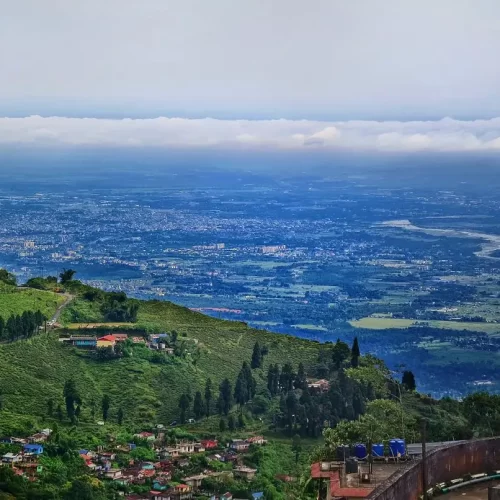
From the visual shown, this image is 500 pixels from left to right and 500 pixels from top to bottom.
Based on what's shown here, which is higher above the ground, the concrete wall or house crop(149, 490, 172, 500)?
the concrete wall

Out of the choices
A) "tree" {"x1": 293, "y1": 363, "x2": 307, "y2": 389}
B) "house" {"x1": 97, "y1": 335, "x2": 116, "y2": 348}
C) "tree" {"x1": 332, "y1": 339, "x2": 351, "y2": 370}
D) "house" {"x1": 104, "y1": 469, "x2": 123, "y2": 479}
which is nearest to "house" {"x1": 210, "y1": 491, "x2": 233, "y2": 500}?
"house" {"x1": 104, "y1": 469, "x2": 123, "y2": 479}

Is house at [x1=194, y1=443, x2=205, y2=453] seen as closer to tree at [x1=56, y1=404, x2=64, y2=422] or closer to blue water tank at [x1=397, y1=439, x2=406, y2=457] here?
tree at [x1=56, y1=404, x2=64, y2=422]

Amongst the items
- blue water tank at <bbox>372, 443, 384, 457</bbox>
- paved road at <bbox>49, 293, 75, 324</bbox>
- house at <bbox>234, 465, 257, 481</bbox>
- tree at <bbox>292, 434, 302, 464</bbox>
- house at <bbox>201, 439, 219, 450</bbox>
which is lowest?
tree at <bbox>292, 434, 302, 464</bbox>

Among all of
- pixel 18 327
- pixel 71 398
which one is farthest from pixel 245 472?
pixel 18 327

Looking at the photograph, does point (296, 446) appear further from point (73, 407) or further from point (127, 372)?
point (127, 372)

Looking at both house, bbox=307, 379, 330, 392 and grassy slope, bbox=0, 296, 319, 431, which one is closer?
grassy slope, bbox=0, 296, 319, 431
